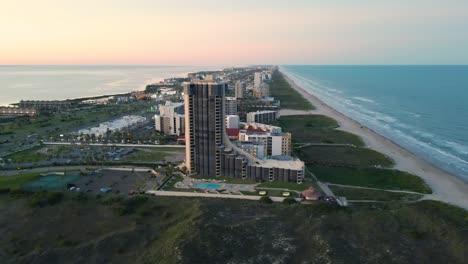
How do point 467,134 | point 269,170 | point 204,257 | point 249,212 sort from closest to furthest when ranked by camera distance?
point 204,257
point 249,212
point 269,170
point 467,134

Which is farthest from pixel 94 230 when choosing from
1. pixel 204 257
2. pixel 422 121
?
pixel 422 121

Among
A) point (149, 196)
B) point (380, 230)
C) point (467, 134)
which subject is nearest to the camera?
point (380, 230)

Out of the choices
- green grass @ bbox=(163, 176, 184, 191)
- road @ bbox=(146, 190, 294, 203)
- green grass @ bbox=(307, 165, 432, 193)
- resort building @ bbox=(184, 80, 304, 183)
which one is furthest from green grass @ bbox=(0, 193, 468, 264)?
resort building @ bbox=(184, 80, 304, 183)

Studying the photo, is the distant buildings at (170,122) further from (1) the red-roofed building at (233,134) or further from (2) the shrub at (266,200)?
(2) the shrub at (266,200)

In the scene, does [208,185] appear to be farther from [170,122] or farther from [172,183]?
[170,122]

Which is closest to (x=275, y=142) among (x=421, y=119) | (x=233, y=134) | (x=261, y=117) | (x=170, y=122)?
(x=233, y=134)

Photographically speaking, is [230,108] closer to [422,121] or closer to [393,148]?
[393,148]
